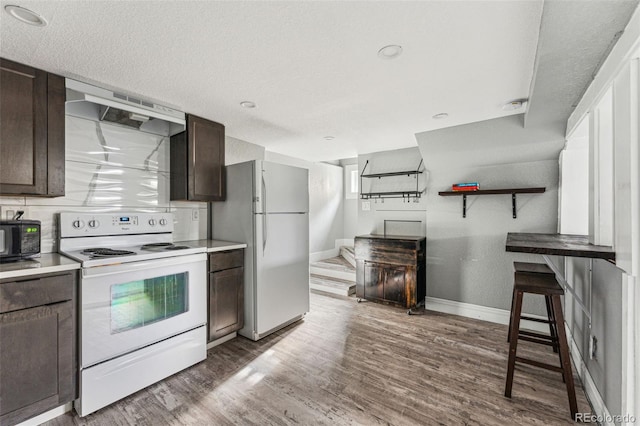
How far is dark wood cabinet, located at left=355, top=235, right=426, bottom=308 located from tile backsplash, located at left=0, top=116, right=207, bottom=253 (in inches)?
93.7

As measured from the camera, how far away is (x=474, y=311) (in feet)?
11.5

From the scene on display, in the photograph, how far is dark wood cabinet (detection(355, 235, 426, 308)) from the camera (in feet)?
12.0

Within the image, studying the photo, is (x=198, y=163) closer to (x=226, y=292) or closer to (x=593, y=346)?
(x=226, y=292)

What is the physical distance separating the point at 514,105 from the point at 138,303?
359 centimetres

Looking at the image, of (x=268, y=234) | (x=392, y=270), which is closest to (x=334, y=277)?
(x=392, y=270)

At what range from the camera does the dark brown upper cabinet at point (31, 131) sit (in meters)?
1.85

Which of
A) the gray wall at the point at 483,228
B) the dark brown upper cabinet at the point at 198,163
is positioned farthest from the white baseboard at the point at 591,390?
the dark brown upper cabinet at the point at 198,163

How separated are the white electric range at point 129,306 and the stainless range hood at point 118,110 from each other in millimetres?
843

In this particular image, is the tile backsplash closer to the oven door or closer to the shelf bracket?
the oven door

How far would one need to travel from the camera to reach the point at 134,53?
1795 mm

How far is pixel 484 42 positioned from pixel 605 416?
2315 mm

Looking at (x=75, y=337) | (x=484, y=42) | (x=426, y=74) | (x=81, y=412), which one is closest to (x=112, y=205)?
(x=75, y=337)

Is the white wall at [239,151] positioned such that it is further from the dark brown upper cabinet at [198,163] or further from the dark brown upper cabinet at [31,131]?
the dark brown upper cabinet at [31,131]

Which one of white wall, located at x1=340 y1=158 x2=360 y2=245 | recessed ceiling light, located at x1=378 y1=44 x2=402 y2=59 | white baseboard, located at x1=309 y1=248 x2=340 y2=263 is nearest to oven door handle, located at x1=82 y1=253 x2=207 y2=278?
recessed ceiling light, located at x1=378 y1=44 x2=402 y2=59
